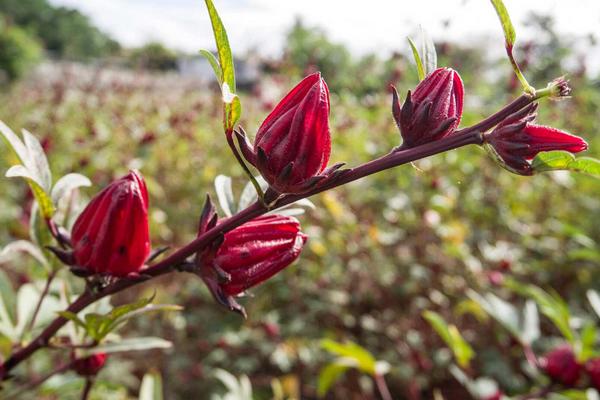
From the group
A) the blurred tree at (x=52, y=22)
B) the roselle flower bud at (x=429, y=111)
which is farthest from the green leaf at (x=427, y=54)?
the blurred tree at (x=52, y=22)

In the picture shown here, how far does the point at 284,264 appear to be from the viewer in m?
0.50

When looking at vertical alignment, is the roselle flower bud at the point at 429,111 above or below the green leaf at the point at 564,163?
above

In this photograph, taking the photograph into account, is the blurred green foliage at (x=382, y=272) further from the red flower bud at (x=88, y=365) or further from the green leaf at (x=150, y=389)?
the red flower bud at (x=88, y=365)

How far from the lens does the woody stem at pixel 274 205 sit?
1.38 feet

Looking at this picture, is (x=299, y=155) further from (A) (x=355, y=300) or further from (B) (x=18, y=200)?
(B) (x=18, y=200)

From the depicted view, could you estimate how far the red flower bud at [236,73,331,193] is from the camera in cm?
43

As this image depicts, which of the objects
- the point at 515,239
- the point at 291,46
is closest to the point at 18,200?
the point at 291,46

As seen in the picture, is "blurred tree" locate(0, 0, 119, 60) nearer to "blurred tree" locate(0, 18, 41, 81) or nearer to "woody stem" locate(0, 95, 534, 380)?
"blurred tree" locate(0, 18, 41, 81)

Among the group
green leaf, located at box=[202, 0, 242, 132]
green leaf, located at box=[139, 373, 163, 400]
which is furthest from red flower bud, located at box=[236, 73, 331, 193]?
green leaf, located at box=[139, 373, 163, 400]

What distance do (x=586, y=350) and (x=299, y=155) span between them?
864 millimetres

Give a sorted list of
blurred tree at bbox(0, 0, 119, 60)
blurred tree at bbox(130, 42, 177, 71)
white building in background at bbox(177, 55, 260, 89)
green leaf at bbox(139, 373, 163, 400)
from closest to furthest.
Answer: green leaf at bbox(139, 373, 163, 400)
white building in background at bbox(177, 55, 260, 89)
blurred tree at bbox(130, 42, 177, 71)
blurred tree at bbox(0, 0, 119, 60)

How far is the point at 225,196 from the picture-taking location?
535 millimetres

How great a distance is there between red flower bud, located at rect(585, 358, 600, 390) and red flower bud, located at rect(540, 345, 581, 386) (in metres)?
0.02

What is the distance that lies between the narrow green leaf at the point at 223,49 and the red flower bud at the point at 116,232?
14cm
